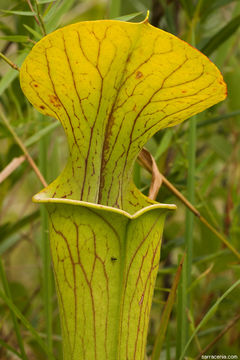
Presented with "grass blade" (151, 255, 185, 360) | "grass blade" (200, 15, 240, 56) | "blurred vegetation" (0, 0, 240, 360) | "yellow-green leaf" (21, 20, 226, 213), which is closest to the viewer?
"yellow-green leaf" (21, 20, 226, 213)

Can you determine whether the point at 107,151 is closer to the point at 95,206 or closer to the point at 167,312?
the point at 95,206

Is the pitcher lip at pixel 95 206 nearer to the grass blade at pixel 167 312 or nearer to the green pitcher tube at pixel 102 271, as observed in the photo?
the green pitcher tube at pixel 102 271

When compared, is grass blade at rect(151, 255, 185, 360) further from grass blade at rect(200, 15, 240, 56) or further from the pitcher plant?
grass blade at rect(200, 15, 240, 56)

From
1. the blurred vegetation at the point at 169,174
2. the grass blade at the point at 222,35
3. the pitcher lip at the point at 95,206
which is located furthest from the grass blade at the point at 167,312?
the grass blade at the point at 222,35

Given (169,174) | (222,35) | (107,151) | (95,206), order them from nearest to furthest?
(95,206), (107,151), (222,35), (169,174)

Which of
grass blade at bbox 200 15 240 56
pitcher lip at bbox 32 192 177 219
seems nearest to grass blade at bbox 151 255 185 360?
pitcher lip at bbox 32 192 177 219

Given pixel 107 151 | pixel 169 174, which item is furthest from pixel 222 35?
pixel 107 151

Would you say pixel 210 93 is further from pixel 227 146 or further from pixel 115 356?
pixel 227 146

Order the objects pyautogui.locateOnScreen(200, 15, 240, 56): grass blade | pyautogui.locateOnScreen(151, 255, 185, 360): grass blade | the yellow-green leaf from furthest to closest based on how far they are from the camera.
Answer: pyautogui.locateOnScreen(200, 15, 240, 56): grass blade → pyautogui.locateOnScreen(151, 255, 185, 360): grass blade → the yellow-green leaf
